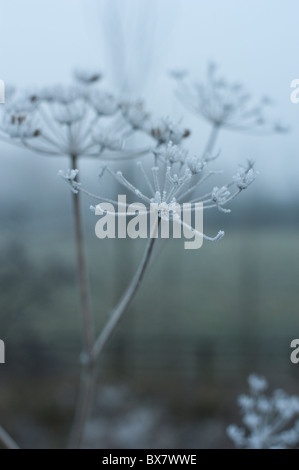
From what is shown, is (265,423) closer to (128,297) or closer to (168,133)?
(128,297)

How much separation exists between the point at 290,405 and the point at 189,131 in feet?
1.46

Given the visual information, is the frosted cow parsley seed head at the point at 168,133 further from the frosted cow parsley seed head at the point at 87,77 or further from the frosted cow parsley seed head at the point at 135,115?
the frosted cow parsley seed head at the point at 87,77

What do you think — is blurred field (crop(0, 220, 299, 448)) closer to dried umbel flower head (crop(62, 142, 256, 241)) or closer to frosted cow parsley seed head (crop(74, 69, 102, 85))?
frosted cow parsley seed head (crop(74, 69, 102, 85))

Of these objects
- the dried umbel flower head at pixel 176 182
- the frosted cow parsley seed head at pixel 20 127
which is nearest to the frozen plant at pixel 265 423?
the dried umbel flower head at pixel 176 182

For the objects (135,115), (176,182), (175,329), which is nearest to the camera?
(176,182)

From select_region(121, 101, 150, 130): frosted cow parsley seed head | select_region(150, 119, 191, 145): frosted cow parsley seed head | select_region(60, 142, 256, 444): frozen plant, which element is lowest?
select_region(60, 142, 256, 444): frozen plant

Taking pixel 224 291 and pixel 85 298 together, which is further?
pixel 224 291

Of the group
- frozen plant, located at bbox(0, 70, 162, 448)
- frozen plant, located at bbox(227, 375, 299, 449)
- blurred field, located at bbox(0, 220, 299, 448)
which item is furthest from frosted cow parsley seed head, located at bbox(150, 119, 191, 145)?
blurred field, located at bbox(0, 220, 299, 448)

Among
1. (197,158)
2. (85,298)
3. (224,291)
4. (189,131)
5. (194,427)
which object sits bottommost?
(194,427)

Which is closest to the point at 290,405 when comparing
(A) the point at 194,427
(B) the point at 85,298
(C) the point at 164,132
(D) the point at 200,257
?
(B) the point at 85,298

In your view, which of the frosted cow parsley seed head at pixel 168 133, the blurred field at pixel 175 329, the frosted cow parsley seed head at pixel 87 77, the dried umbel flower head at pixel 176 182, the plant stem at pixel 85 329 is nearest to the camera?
the dried umbel flower head at pixel 176 182

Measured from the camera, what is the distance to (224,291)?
161 inches

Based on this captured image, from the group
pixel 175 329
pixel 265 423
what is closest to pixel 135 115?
pixel 265 423
